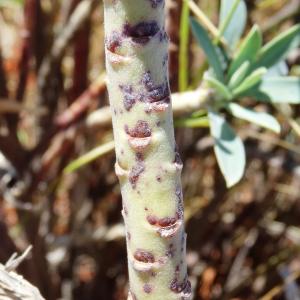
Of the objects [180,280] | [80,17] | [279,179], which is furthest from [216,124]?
[279,179]

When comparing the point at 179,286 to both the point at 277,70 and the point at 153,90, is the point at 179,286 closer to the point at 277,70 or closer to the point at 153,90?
the point at 153,90

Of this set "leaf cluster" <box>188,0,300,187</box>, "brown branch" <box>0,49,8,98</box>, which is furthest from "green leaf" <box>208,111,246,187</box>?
"brown branch" <box>0,49,8,98</box>

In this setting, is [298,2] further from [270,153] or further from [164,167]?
[164,167]

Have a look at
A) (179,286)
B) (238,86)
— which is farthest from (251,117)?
(179,286)

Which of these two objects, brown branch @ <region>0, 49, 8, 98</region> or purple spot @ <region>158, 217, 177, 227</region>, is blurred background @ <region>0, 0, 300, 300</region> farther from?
purple spot @ <region>158, 217, 177, 227</region>

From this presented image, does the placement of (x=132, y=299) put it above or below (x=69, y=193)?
above

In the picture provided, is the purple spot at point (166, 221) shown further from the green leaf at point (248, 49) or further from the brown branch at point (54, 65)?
the brown branch at point (54, 65)
